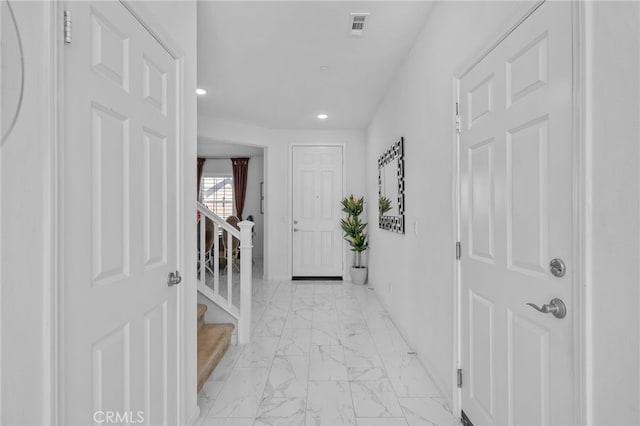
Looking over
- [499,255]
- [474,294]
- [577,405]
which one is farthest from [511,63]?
[577,405]

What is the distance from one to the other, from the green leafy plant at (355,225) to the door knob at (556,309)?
4078 millimetres

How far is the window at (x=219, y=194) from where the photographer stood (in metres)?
7.85

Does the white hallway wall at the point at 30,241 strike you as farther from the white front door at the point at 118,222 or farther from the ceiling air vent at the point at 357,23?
the ceiling air vent at the point at 357,23

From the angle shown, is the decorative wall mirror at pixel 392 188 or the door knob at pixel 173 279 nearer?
the door knob at pixel 173 279

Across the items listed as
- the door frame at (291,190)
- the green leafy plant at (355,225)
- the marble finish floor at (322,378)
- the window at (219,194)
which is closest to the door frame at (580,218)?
the marble finish floor at (322,378)

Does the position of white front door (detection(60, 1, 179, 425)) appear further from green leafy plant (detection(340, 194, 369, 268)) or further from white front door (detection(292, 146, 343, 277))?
white front door (detection(292, 146, 343, 277))

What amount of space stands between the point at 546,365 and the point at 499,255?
45cm

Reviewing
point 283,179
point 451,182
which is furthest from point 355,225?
point 451,182

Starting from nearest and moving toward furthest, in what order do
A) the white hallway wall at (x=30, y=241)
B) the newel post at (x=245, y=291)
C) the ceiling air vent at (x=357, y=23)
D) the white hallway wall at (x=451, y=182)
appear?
the white hallway wall at (x=30, y=241)
the white hallway wall at (x=451, y=182)
the ceiling air vent at (x=357, y=23)
the newel post at (x=245, y=291)

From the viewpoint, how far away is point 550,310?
3.67 ft

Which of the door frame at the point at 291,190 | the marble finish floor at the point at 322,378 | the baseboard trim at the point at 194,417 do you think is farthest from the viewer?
the door frame at the point at 291,190

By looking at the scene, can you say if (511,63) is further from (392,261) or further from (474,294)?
(392,261)

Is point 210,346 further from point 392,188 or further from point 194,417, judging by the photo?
point 392,188

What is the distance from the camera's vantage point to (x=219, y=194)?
7.86 m
